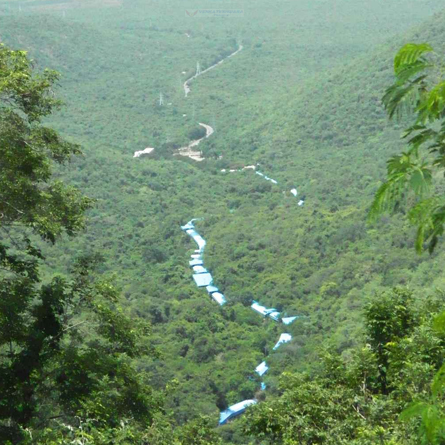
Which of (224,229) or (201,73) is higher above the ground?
(224,229)

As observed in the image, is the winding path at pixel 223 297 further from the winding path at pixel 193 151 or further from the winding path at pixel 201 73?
the winding path at pixel 201 73

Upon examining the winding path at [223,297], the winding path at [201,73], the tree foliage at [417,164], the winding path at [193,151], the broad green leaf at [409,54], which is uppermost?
the broad green leaf at [409,54]

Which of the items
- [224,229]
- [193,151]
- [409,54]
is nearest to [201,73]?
[193,151]

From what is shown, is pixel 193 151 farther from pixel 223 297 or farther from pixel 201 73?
pixel 223 297

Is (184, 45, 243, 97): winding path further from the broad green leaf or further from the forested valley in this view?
the broad green leaf

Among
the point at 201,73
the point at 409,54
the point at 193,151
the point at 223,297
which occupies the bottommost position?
the point at 193,151

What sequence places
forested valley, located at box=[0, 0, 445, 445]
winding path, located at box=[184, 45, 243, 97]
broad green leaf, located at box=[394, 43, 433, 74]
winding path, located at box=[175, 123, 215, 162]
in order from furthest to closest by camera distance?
winding path, located at box=[184, 45, 243, 97]
winding path, located at box=[175, 123, 215, 162]
forested valley, located at box=[0, 0, 445, 445]
broad green leaf, located at box=[394, 43, 433, 74]

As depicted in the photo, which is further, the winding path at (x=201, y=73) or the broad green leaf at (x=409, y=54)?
the winding path at (x=201, y=73)

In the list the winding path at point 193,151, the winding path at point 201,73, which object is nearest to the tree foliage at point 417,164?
the winding path at point 193,151

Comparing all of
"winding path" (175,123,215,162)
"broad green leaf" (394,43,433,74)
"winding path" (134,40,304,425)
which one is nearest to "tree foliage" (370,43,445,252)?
"broad green leaf" (394,43,433,74)
